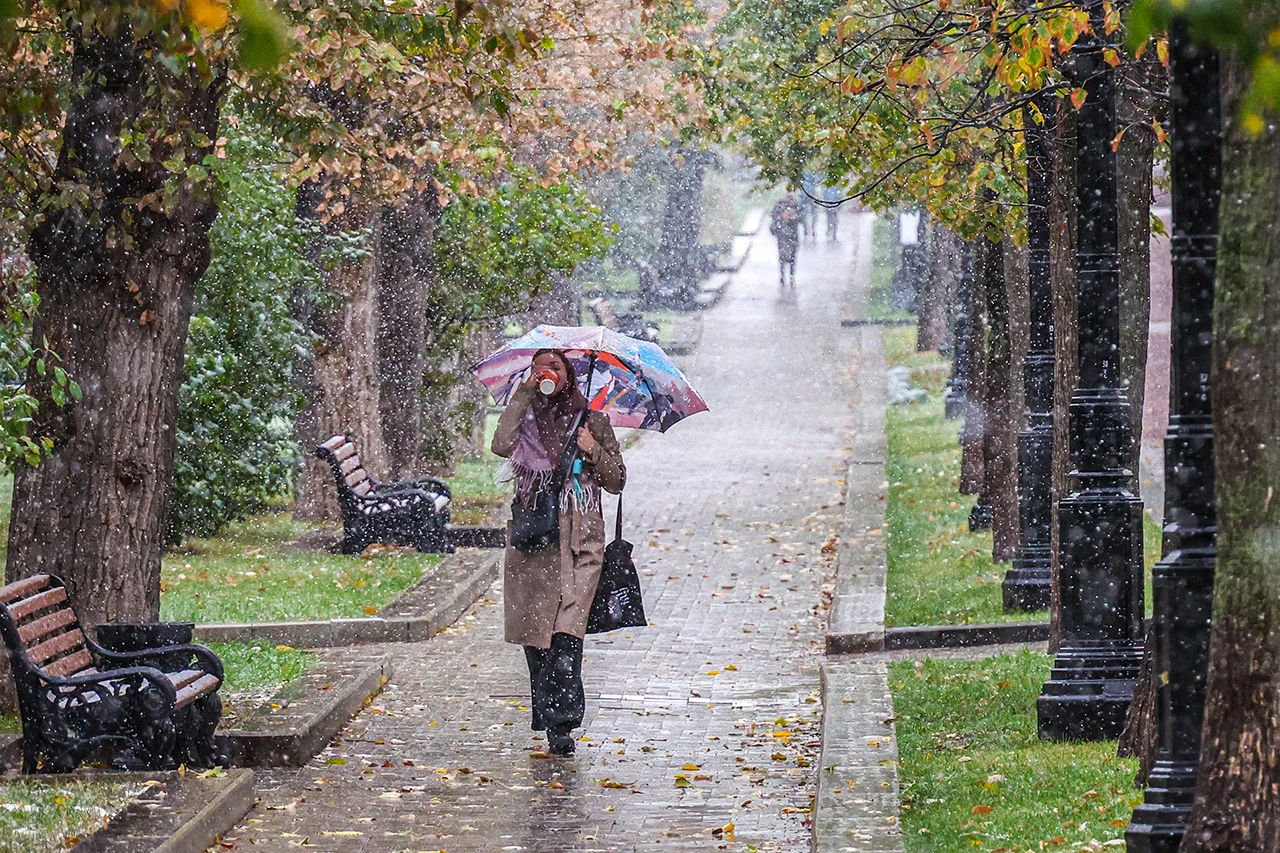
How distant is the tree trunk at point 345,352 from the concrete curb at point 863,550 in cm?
456

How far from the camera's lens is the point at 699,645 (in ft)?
40.4

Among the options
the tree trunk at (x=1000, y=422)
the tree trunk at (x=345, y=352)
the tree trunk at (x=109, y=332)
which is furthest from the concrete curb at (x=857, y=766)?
the tree trunk at (x=345, y=352)

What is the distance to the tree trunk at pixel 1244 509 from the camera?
4695mm

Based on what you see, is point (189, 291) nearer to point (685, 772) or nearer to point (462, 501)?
point (685, 772)

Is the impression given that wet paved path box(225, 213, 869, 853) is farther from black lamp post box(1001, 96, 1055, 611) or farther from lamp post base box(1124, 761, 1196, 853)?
lamp post base box(1124, 761, 1196, 853)

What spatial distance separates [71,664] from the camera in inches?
331

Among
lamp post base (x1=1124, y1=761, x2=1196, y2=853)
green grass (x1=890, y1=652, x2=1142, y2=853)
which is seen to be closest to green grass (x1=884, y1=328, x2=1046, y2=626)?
green grass (x1=890, y1=652, x2=1142, y2=853)

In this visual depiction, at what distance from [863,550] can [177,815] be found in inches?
366

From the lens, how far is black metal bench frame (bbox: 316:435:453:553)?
53.4 feet

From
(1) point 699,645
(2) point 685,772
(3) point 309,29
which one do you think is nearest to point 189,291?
(3) point 309,29

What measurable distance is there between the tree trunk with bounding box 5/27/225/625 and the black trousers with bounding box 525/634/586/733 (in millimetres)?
2109

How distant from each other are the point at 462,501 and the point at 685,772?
12212 mm

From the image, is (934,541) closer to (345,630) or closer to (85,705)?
(345,630)

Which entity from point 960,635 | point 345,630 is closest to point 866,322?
point 960,635
